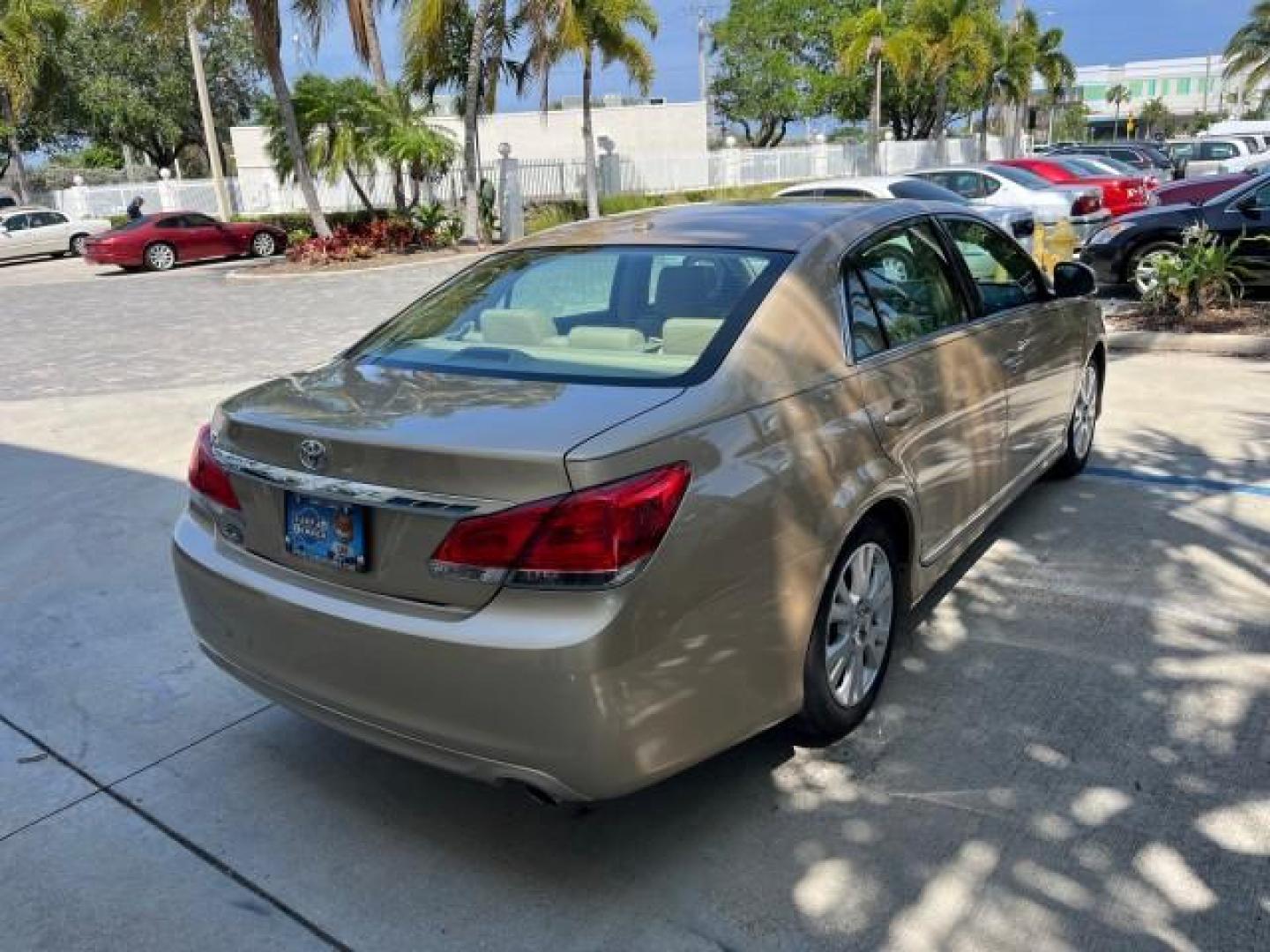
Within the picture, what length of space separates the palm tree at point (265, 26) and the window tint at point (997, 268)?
18975 mm

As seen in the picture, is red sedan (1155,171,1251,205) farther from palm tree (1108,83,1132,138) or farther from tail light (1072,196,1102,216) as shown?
palm tree (1108,83,1132,138)

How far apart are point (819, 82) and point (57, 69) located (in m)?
34.6

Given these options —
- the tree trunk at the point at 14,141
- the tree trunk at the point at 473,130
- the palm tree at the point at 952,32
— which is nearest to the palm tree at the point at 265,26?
the tree trunk at the point at 473,130

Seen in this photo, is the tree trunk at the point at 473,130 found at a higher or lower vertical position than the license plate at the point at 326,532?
higher

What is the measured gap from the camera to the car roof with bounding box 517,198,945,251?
3.44 metres

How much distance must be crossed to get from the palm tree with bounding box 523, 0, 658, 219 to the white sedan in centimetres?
1330

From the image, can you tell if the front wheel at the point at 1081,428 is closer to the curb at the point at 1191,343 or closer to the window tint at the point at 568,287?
the window tint at the point at 568,287

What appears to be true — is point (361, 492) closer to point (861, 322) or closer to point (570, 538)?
point (570, 538)

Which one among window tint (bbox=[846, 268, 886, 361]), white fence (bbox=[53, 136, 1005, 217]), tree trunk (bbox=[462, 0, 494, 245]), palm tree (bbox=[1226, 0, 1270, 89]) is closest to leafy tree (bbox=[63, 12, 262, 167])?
white fence (bbox=[53, 136, 1005, 217])

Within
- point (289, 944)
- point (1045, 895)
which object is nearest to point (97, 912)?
point (289, 944)

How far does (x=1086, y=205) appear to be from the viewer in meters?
15.1

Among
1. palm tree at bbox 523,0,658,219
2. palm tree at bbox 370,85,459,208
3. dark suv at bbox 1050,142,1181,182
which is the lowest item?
dark suv at bbox 1050,142,1181,182

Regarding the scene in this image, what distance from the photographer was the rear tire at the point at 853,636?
3.00m

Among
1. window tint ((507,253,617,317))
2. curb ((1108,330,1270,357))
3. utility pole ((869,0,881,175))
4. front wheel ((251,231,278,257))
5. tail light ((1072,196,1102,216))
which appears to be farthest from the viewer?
utility pole ((869,0,881,175))
